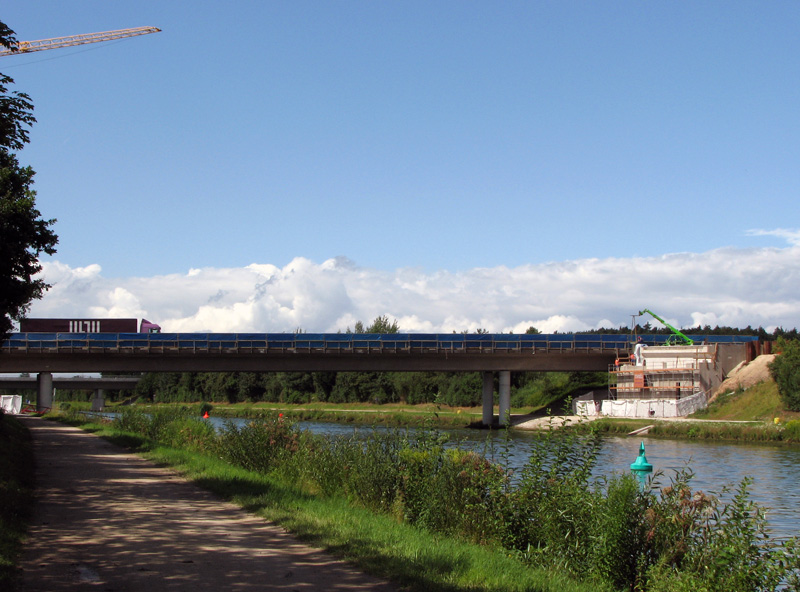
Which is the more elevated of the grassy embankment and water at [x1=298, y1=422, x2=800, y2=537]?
the grassy embankment

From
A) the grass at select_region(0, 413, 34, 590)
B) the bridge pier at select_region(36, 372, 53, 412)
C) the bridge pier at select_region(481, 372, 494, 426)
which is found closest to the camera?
the grass at select_region(0, 413, 34, 590)

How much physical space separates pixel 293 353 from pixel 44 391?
1020 inches

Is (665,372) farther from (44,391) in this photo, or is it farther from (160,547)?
(160,547)

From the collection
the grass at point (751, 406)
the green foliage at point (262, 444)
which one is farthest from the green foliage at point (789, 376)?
the green foliage at point (262, 444)

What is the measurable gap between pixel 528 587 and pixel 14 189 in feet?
74.5

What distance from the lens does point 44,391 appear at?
7525 cm

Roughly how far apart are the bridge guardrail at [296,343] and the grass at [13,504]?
138ft

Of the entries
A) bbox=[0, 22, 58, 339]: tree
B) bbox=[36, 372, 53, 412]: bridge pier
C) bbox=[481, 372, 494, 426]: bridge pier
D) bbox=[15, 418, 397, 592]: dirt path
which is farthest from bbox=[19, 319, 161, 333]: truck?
bbox=[15, 418, 397, 592]: dirt path

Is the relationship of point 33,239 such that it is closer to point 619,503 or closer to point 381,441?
point 381,441

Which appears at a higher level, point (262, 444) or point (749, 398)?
point (262, 444)

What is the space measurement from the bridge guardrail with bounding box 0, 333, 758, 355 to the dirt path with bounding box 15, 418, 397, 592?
50.1 m

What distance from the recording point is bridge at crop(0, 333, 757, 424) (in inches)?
2682

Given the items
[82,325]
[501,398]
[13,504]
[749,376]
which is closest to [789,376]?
[749,376]

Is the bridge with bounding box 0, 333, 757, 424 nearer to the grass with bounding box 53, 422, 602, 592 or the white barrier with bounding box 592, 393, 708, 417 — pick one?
the white barrier with bounding box 592, 393, 708, 417
